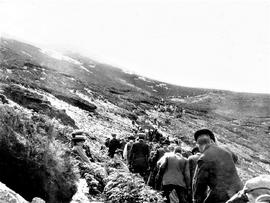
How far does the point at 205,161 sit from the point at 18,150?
7.54ft

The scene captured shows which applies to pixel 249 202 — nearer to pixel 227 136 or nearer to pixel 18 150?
pixel 18 150

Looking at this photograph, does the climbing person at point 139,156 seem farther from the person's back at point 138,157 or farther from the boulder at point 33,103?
the boulder at point 33,103

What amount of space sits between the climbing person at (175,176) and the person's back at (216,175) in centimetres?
310

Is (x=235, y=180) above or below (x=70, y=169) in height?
above

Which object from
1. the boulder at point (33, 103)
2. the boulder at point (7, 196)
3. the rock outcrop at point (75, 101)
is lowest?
the rock outcrop at point (75, 101)

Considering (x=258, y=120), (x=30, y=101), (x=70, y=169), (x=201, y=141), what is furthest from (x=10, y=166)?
(x=258, y=120)

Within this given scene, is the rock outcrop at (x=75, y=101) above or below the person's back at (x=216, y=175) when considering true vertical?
below

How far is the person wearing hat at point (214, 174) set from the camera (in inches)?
210

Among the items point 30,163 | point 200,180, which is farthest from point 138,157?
point 200,180

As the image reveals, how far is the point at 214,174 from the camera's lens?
5395mm

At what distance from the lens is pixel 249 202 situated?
11.2 ft

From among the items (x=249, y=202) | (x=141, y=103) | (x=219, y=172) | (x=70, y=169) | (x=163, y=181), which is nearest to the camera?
(x=249, y=202)

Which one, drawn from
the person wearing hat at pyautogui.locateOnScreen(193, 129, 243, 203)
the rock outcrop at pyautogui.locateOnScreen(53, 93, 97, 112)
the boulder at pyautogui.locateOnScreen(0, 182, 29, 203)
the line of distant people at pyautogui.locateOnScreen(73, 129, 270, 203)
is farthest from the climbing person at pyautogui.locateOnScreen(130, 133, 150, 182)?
the rock outcrop at pyautogui.locateOnScreen(53, 93, 97, 112)

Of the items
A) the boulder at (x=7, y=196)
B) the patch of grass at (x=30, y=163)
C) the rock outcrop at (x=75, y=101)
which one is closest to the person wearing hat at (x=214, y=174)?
the patch of grass at (x=30, y=163)
